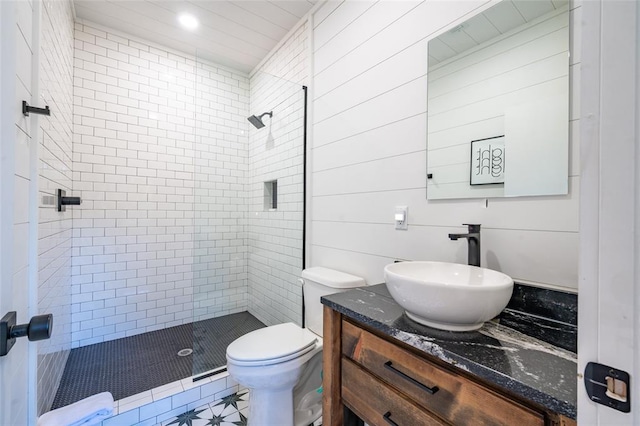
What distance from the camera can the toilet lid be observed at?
4.55 feet

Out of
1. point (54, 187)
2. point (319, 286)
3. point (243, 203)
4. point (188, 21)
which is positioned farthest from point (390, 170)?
point (188, 21)

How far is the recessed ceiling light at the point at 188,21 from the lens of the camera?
221 centimetres

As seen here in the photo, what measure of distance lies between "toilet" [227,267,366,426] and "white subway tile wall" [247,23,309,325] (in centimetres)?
55

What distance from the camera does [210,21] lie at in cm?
224

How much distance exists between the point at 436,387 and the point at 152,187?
9.46 feet

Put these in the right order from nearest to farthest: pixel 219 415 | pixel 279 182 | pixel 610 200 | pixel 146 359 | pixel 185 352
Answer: pixel 610 200
pixel 219 415
pixel 146 359
pixel 185 352
pixel 279 182

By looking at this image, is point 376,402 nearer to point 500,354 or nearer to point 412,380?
point 412,380

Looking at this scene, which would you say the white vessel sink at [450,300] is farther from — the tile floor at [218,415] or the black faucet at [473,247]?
the tile floor at [218,415]

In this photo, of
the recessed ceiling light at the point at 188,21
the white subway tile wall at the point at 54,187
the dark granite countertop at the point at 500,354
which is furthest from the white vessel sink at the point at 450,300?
the recessed ceiling light at the point at 188,21

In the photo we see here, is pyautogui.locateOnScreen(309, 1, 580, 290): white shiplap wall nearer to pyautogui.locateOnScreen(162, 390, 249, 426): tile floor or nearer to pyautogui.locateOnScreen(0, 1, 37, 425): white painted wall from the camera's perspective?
pyautogui.locateOnScreen(162, 390, 249, 426): tile floor

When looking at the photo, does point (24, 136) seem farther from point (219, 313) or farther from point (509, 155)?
point (219, 313)

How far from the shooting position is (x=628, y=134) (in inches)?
15.4

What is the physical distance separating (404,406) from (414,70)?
57.0 inches

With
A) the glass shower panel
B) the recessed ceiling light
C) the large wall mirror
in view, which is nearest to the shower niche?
the glass shower panel
